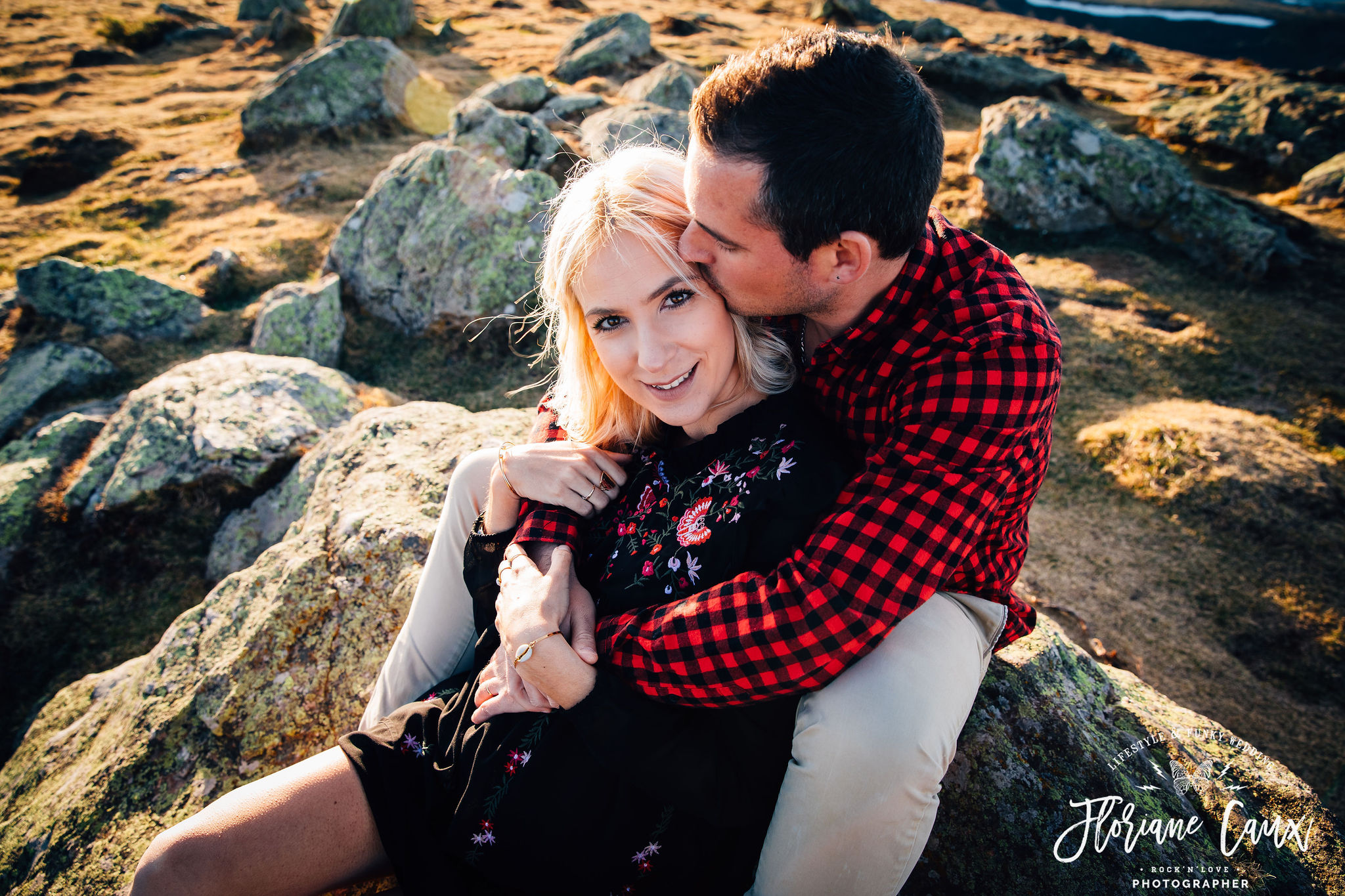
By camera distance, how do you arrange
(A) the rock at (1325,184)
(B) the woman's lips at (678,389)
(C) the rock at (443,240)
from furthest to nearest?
(A) the rock at (1325,184)
(C) the rock at (443,240)
(B) the woman's lips at (678,389)

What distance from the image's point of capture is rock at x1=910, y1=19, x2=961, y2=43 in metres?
19.2

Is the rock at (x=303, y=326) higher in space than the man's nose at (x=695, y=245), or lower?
lower

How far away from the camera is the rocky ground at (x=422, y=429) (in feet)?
Answer: 8.29

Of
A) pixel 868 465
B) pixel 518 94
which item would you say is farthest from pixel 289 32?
pixel 868 465

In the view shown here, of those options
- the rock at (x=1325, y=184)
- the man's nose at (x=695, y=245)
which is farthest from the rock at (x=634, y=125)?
the rock at (x=1325, y=184)

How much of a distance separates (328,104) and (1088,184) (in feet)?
37.8

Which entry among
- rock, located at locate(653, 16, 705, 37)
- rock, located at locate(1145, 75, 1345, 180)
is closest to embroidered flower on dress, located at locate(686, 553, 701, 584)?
rock, located at locate(1145, 75, 1345, 180)

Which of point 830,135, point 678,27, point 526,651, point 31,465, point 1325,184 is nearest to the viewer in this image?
point 830,135

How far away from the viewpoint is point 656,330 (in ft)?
6.46

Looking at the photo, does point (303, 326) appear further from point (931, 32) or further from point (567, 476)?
point (931, 32)

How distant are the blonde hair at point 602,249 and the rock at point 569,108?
7.75 meters

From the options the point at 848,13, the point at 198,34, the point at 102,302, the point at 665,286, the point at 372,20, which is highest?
the point at 848,13

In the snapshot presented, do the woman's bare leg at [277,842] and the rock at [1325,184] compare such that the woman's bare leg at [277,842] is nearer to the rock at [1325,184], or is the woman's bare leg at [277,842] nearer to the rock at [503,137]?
the rock at [503,137]

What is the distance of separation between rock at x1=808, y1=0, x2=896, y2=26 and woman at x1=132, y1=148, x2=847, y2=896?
2280 centimetres
